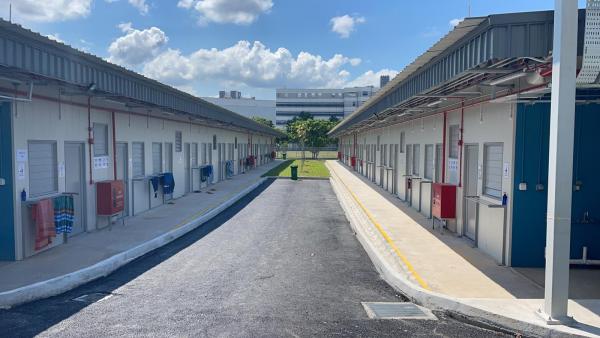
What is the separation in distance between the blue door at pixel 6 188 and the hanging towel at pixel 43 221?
0.40 meters

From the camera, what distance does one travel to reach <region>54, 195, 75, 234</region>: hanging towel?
30.8 ft

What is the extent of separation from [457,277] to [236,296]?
380cm

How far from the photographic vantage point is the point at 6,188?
330 inches

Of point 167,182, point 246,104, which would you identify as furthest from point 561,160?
point 246,104

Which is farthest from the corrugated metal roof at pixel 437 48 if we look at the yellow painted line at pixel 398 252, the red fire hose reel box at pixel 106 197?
the red fire hose reel box at pixel 106 197

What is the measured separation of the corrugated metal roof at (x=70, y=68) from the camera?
6.73 meters

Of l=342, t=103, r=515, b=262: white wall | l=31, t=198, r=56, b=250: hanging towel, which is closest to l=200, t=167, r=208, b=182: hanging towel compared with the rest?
l=342, t=103, r=515, b=262: white wall

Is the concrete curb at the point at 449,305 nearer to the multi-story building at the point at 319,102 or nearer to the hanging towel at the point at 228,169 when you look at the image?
the hanging towel at the point at 228,169

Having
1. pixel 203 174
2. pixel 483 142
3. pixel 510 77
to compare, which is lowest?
pixel 203 174

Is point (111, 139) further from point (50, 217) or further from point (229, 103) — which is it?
point (229, 103)

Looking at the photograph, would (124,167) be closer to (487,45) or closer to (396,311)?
(396,311)

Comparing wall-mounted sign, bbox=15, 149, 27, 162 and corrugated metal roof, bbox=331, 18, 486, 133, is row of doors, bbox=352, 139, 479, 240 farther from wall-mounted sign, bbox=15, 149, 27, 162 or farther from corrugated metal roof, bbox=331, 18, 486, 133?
wall-mounted sign, bbox=15, 149, 27, 162

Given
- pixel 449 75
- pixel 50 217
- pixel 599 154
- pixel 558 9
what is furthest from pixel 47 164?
pixel 599 154

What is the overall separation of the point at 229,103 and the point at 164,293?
11320 centimetres
